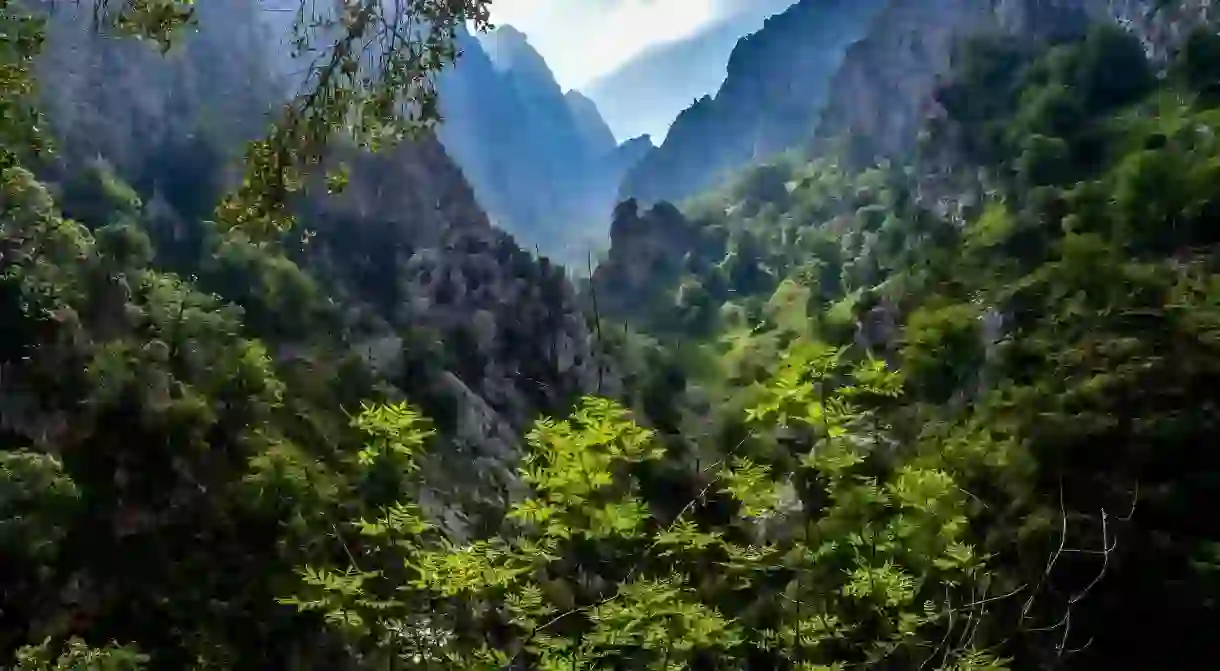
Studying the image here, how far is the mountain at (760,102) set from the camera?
347 feet

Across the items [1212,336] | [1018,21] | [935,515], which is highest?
[1018,21]

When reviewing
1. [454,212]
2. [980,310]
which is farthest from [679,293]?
[980,310]

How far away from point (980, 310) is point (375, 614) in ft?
→ 82.2

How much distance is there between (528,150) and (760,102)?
34449 mm

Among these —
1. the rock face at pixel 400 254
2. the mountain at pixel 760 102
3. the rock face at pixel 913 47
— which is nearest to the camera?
the rock face at pixel 400 254

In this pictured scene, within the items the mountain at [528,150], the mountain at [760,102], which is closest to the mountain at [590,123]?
the mountain at [528,150]

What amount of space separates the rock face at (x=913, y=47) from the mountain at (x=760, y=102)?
21460 millimetres

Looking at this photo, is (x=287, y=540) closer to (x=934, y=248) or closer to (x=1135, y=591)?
(x=1135, y=591)

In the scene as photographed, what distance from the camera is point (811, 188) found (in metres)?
73.2

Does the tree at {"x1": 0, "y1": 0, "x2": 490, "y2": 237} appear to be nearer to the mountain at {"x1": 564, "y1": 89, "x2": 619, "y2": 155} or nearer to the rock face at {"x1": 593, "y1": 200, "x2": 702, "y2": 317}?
the rock face at {"x1": 593, "y1": 200, "x2": 702, "y2": 317}

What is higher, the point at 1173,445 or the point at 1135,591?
the point at 1173,445

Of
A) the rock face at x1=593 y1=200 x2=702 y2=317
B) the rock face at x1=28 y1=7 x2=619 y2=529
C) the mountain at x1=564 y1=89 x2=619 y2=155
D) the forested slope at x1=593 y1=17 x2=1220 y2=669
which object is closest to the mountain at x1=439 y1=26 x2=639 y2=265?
the mountain at x1=564 y1=89 x2=619 y2=155

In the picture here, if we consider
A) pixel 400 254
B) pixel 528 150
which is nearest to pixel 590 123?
pixel 528 150

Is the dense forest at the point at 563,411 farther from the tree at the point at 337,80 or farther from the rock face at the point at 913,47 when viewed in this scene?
the rock face at the point at 913,47
